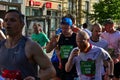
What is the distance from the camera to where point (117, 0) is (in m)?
39.9

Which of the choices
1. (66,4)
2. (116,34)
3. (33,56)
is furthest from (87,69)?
(66,4)

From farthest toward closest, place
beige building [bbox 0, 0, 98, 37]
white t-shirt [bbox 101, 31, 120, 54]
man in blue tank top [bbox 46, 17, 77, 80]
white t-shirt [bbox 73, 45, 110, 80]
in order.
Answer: beige building [bbox 0, 0, 98, 37] < white t-shirt [bbox 101, 31, 120, 54] < man in blue tank top [bbox 46, 17, 77, 80] < white t-shirt [bbox 73, 45, 110, 80]

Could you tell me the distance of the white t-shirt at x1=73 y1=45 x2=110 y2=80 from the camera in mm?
6598

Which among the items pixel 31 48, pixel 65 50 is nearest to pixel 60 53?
pixel 65 50

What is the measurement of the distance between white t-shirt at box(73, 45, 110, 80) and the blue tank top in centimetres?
234

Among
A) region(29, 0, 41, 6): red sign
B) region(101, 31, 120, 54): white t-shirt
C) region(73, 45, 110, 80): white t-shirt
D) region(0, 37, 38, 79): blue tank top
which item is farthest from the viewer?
region(29, 0, 41, 6): red sign

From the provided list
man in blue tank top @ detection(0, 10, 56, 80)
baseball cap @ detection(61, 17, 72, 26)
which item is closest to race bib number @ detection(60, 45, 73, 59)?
baseball cap @ detection(61, 17, 72, 26)

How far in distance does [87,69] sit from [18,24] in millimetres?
2505

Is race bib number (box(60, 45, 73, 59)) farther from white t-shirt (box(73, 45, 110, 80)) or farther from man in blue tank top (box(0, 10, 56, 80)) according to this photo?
man in blue tank top (box(0, 10, 56, 80))

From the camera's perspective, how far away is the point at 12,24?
4238 millimetres

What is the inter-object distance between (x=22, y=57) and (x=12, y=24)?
0.33m

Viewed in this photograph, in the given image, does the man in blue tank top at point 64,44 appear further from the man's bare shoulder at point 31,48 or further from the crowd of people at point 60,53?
the man's bare shoulder at point 31,48

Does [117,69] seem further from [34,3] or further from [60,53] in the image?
[34,3]

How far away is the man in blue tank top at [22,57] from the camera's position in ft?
13.9
